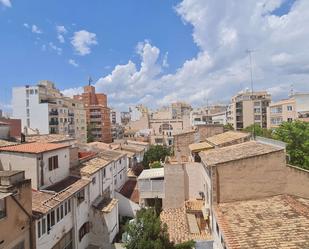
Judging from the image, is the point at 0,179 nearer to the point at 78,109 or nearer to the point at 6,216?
the point at 6,216

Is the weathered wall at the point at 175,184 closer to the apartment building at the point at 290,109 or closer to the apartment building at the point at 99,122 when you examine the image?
the apartment building at the point at 290,109

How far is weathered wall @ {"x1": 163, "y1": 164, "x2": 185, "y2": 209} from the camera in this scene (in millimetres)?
30562

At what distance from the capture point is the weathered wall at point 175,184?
30.6 m

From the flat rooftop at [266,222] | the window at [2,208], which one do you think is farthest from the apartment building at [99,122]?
the flat rooftop at [266,222]

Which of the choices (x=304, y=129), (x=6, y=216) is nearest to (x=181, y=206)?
(x=304, y=129)

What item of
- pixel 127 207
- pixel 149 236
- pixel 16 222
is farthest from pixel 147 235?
pixel 127 207

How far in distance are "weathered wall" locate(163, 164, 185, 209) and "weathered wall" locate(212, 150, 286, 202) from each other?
37.7 feet

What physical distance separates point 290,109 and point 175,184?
55.1 meters

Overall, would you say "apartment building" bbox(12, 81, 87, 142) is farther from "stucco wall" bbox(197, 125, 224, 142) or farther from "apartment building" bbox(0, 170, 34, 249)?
"apartment building" bbox(0, 170, 34, 249)

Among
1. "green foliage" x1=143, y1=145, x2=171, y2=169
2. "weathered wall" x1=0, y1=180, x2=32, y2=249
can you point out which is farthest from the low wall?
"green foliage" x1=143, y1=145, x2=171, y2=169

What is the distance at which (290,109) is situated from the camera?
74.6 m

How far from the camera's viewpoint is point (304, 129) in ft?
105

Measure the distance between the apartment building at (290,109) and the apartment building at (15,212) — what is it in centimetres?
6088

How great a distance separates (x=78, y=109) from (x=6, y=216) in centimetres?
7843
